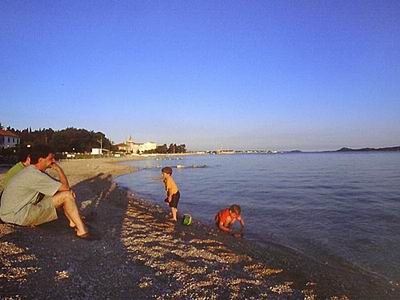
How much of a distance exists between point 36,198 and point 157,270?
2.51 meters

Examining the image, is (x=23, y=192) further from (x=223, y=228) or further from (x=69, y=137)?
(x=69, y=137)

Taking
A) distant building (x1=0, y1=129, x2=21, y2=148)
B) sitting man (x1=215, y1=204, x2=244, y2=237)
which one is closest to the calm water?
sitting man (x1=215, y1=204, x2=244, y2=237)

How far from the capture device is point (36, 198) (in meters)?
5.73

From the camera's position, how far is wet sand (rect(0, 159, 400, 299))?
4.06m

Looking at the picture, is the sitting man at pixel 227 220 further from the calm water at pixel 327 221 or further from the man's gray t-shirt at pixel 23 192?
the man's gray t-shirt at pixel 23 192

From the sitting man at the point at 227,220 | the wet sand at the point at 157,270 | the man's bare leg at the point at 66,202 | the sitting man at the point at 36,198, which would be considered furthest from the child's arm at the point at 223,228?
the man's bare leg at the point at 66,202

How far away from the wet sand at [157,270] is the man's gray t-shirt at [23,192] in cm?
31

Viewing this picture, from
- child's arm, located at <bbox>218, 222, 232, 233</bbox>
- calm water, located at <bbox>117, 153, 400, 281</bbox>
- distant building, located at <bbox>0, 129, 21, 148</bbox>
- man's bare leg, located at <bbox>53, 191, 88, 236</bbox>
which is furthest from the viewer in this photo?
distant building, located at <bbox>0, 129, 21, 148</bbox>

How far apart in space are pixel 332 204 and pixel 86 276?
1401cm

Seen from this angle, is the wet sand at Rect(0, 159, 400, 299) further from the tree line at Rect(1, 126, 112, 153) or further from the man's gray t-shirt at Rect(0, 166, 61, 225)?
the tree line at Rect(1, 126, 112, 153)

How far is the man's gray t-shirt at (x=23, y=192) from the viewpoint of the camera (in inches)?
214

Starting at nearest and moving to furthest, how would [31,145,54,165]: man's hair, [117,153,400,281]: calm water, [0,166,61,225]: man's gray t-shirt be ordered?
[0,166,61,225]: man's gray t-shirt < [31,145,54,165]: man's hair < [117,153,400,281]: calm water

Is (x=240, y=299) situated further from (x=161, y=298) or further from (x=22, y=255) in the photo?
(x=22, y=255)

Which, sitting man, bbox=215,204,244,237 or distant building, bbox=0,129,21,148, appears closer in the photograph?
sitting man, bbox=215,204,244,237
